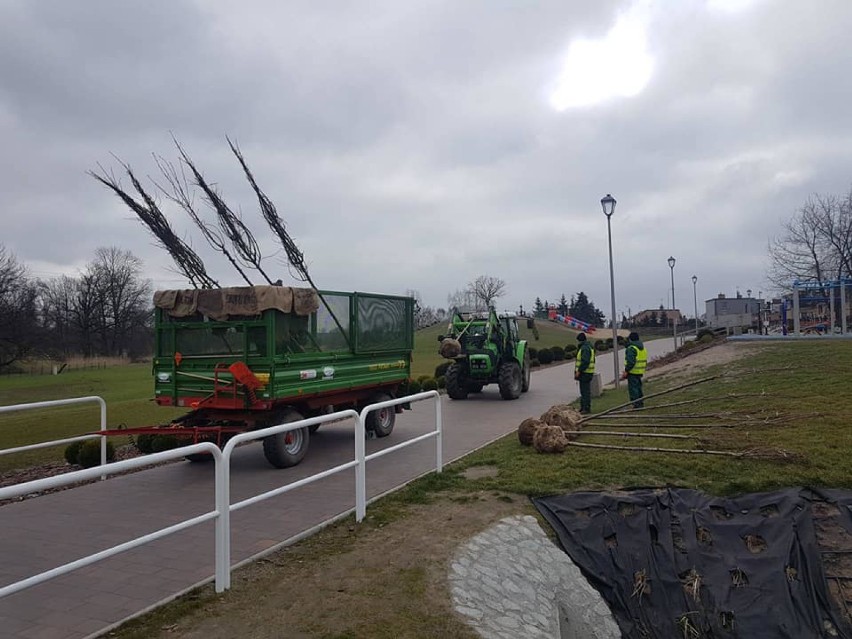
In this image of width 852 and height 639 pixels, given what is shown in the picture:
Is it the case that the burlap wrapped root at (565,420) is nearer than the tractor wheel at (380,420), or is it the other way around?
the burlap wrapped root at (565,420)

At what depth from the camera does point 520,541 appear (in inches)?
225

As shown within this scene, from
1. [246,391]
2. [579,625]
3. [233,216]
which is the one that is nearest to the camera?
[579,625]

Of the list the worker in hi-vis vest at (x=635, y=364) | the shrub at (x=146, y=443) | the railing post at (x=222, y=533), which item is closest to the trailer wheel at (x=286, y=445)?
the shrub at (x=146, y=443)

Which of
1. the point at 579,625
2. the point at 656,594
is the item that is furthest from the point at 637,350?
the point at 579,625

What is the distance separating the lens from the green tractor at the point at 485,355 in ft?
54.4

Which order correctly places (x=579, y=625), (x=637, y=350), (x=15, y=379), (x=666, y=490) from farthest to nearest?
(x=15, y=379), (x=637, y=350), (x=666, y=490), (x=579, y=625)

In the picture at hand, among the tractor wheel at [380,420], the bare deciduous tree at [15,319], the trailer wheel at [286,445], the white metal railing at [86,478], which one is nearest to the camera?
the white metal railing at [86,478]

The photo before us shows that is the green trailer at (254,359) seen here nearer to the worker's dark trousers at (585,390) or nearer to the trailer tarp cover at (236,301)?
the trailer tarp cover at (236,301)

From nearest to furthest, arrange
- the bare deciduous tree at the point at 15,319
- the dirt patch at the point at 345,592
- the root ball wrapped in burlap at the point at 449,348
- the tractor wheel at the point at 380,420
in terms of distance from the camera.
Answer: the dirt patch at the point at 345,592 → the tractor wheel at the point at 380,420 → the root ball wrapped in burlap at the point at 449,348 → the bare deciduous tree at the point at 15,319

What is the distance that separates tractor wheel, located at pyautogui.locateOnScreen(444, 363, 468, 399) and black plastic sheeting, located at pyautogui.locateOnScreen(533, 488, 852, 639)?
10.4 m

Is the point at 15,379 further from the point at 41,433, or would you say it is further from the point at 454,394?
the point at 454,394

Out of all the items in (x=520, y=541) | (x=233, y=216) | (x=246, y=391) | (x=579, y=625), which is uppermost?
(x=233, y=216)

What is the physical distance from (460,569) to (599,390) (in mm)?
12573

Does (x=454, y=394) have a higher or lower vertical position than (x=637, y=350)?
lower
